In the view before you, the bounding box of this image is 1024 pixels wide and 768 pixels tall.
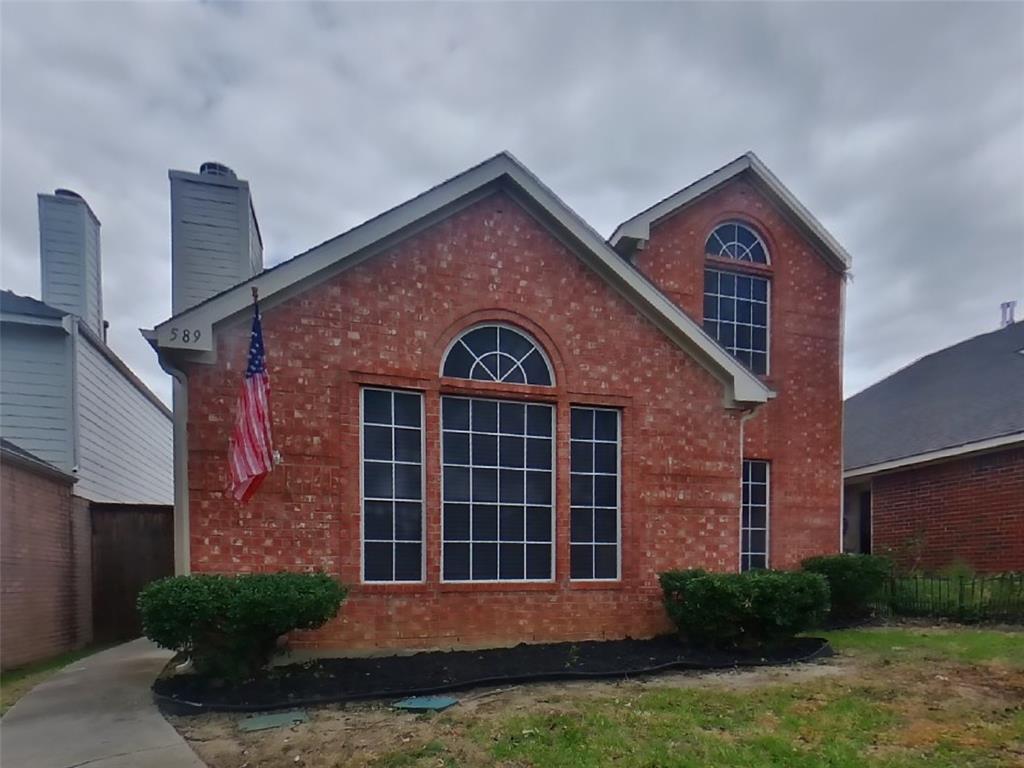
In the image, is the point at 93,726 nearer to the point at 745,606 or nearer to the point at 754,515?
the point at 745,606

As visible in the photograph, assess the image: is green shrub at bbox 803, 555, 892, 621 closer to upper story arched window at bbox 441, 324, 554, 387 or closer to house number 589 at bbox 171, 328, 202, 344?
upper story arched window at bbox 441, 324, 554, 387

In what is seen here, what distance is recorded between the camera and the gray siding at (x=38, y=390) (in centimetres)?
999

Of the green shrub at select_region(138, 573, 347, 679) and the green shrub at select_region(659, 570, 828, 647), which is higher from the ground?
the green shrub at select_region(138, 573, 347, 679)

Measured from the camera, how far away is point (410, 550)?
8.27 m

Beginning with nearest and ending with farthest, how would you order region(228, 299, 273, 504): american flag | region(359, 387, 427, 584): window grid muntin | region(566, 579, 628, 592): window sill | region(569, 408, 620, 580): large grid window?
region(228, 299, 273, 504): american flag
region(359, 387, 427, 584): window grid muntin
region(566, 579, 628, 592): window sill
region(569, 408, 620, 580): large grid window

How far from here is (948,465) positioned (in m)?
13.8

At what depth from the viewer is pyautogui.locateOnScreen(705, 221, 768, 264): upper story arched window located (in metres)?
12.8

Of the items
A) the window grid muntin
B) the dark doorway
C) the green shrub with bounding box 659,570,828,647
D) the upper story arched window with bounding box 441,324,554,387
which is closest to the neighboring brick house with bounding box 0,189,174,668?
the window grid muntin

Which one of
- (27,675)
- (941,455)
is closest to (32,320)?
(27,675)

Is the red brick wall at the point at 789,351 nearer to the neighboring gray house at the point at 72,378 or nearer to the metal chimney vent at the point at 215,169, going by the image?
the metal chimney vent at the point at 215,169

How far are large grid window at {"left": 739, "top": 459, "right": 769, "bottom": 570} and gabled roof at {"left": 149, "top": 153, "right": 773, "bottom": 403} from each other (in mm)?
3045

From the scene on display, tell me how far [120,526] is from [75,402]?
8.17ft

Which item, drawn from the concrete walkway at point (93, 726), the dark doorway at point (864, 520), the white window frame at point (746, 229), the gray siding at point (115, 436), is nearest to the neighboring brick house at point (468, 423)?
the concrete walkway at point (93, 726)

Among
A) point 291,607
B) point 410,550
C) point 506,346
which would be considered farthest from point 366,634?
point 506,346
